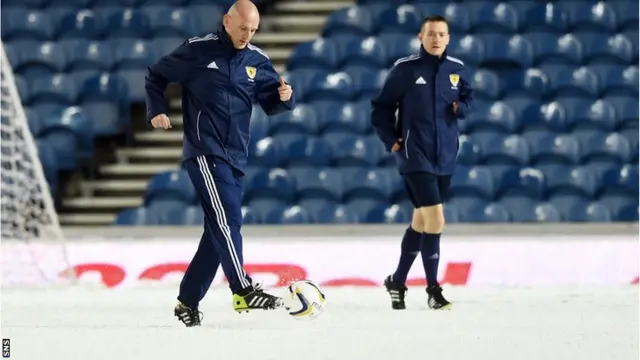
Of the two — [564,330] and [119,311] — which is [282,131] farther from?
[564,330]

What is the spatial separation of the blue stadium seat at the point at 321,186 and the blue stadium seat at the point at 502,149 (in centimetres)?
119

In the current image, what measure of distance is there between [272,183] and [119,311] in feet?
11.0

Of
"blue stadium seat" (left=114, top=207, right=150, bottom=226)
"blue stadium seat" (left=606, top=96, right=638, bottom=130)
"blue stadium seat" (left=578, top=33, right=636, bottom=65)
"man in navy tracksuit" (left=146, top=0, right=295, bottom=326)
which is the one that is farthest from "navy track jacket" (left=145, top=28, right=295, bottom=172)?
"blue stadium seat" (left=578, top=33, right=636, bottom=65)

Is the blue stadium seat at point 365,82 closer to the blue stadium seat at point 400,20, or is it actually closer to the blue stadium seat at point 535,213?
the blue stadium seat at point 400,20

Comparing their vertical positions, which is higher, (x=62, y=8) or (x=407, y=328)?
(x=62, y=8)

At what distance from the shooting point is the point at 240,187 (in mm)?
6398

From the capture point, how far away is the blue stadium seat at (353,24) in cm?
1184

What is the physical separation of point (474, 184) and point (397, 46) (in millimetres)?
1656

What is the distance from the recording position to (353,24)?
11.9m

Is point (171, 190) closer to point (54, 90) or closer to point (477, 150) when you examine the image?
point (54, 90)

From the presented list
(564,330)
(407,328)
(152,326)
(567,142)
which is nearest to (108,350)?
(152,326)

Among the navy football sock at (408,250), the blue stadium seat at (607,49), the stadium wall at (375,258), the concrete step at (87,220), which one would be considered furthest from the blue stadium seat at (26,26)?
the navy football sock at (408,250)

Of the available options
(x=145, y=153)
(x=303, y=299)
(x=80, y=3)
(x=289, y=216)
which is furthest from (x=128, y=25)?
(x=303, y=299)

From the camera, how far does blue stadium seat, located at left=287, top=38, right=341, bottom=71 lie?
11.5 meters
